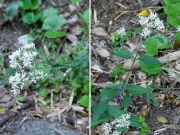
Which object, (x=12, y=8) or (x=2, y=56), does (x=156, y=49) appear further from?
(x=12, y=8)

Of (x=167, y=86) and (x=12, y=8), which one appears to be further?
(x=12, y=8)

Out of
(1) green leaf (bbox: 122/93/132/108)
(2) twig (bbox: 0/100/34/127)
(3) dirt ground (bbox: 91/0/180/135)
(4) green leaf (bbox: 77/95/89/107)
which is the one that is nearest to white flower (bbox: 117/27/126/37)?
(3) dirt ground (bbox: 91/0/180/135)

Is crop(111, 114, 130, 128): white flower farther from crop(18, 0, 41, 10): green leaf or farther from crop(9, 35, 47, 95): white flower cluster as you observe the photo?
crop(18, 0, 41, 10): green leaf

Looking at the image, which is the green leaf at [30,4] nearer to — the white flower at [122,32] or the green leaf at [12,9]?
the green leaf at [12,9]

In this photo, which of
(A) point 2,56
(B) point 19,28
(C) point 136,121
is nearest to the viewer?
(C) point 136,121

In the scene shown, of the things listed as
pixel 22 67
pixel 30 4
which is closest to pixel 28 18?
pixel 30 4

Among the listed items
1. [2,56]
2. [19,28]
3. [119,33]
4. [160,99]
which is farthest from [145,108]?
[19,28]

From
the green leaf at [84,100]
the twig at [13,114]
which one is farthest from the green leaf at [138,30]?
the twig at [13,114]
